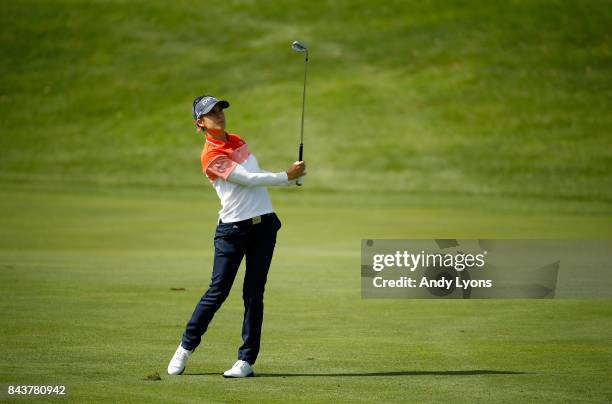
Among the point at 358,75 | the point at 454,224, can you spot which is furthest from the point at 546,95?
the point at 454,224

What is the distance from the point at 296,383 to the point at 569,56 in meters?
50.0

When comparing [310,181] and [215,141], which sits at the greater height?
[310,181]

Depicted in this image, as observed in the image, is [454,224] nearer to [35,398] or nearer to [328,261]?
[328,261]

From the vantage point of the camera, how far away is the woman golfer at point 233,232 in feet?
29.0

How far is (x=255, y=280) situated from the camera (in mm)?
9000

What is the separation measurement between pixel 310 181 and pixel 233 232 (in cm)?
3505

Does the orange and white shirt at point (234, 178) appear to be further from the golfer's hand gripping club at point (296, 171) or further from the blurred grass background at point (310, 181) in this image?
the blurred grass background at point (310, 181)

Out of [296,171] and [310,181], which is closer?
[296,171]

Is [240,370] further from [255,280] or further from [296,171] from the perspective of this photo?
[296,171]

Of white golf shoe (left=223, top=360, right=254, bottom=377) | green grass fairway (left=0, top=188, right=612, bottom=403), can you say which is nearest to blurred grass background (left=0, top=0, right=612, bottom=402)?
green grass fairway (left=0, top=188, right=612, bottom=403)

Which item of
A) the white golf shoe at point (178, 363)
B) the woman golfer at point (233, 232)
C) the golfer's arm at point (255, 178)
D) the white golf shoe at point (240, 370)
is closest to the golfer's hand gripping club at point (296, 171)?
the golfer's arm at point (255, 178)

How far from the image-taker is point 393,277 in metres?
16.4

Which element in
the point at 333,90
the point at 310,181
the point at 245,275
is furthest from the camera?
the point at 333,90

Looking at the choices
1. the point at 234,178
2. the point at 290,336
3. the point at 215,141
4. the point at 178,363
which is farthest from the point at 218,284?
the point at 290,336
